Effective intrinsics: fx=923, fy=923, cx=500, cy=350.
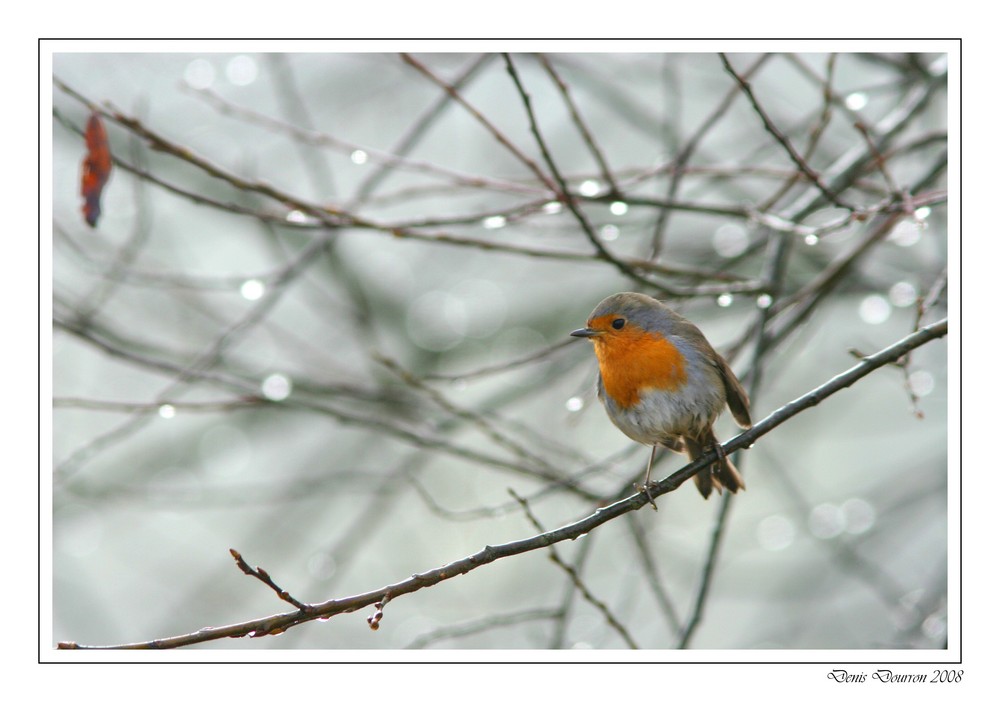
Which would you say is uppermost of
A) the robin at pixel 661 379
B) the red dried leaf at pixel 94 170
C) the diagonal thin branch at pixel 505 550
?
the red dried leaf at pixel 94 170

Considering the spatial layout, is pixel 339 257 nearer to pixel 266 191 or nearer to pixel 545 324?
pixel 545 324

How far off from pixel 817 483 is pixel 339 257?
274 centimetres

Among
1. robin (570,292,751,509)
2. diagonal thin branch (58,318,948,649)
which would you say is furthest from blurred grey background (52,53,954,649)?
diagonal thin branch (58,318,948,649)

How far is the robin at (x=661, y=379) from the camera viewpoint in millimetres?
2234

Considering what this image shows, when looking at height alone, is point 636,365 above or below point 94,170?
below

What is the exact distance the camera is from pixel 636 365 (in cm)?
227

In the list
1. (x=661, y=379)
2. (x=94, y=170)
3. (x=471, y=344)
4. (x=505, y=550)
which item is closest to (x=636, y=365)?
(x=661, y=379)

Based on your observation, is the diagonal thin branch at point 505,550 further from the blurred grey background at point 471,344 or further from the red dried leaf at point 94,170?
the red dried leaf at point 94,170

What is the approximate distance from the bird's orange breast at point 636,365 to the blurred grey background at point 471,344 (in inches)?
8.2

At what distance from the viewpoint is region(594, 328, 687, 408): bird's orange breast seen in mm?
2242

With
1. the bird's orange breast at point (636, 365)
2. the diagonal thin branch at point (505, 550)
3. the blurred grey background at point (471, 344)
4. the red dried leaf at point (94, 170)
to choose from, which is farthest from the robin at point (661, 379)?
the red dried leaf at point (94, 170)

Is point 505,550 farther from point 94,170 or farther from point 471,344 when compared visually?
point 471,344

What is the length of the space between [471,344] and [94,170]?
2687mm
